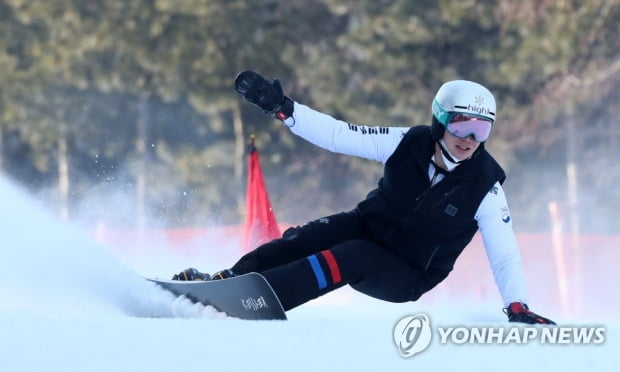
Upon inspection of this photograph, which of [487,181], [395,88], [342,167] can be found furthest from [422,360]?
[342,167]

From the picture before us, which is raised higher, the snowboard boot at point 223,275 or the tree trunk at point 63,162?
the tree trunk at point 63,162

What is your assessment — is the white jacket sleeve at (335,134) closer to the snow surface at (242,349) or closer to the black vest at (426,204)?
the black vest at (426,204)

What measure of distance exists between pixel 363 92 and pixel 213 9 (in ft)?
10.9

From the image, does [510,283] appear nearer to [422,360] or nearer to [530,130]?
[422,360]

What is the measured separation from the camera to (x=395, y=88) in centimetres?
1905

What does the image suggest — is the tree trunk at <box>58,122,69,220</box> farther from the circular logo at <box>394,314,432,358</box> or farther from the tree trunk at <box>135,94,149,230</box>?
the circular logo at <box>394,314,432,358</box>

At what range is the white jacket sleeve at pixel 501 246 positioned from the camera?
14.7ft

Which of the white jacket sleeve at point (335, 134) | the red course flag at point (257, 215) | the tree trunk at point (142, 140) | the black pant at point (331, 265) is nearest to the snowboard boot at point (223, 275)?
the black pant at point (331, 265)

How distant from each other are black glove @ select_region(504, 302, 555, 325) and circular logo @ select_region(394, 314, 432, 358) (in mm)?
921

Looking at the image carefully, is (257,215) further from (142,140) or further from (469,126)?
(142,140)

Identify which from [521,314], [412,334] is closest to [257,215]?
[521,314]

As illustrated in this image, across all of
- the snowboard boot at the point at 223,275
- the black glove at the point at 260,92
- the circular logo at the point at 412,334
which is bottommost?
the circular logo at the point at 412,334

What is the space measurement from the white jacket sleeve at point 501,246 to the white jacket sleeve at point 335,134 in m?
0.49

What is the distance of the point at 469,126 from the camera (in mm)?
4688
